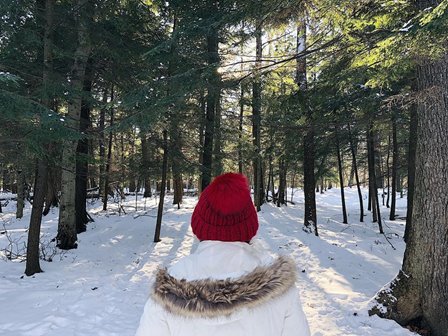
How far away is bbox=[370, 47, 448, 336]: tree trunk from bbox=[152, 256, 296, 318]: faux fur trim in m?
4.38

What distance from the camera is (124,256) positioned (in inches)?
418

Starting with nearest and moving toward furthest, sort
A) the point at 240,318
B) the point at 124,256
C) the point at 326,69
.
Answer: the point at 240,318 < the point at 326,69 < the point at 124,256

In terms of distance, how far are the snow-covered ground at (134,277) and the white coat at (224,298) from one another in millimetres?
4097

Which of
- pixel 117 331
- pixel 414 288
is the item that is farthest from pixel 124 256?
pixel 414 288

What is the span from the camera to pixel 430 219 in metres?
5.28

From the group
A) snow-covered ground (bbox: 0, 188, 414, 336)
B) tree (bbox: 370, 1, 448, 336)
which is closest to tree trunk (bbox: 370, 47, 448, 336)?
tree (bbox: 370, 1, 448, 336)

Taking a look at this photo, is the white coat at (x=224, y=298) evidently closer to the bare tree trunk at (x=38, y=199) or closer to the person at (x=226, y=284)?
the person at (x=226, y=284)

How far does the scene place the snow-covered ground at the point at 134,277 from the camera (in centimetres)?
558

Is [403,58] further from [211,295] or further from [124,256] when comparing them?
[124,256]

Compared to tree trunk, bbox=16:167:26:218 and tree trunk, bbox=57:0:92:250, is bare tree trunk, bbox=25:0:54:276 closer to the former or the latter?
tree trunk, bbox=57:0:92:250

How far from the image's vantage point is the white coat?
1690 millimetres

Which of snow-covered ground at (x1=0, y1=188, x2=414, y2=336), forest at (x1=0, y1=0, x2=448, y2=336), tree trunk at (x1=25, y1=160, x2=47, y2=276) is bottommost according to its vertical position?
snow-covered ground at (x1=0, y1=188, x2=414, y2=336)

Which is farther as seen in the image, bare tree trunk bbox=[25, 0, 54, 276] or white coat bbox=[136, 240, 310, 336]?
bare tree trunk bbox=[25, 0, 54, 276]

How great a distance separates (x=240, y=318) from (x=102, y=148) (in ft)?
73.5
